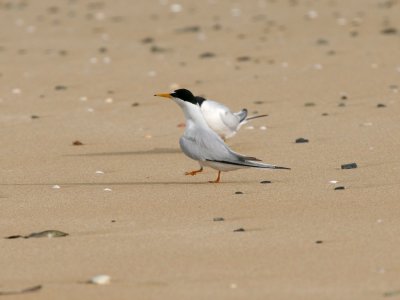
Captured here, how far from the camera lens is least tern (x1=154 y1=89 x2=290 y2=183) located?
7574mm

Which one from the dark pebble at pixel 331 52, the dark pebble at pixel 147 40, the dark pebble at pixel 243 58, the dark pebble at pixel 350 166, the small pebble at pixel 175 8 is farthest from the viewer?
the small pebble at pixel 175 8

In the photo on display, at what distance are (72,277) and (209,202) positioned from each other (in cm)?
182

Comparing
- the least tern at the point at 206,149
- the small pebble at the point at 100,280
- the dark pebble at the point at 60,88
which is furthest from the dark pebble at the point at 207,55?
the small pebble at the point at 100,280

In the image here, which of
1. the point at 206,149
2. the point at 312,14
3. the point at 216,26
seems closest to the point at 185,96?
the point at 206,149

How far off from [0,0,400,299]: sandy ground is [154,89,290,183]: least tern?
0.14 metres

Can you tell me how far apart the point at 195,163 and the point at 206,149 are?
3.09 feet

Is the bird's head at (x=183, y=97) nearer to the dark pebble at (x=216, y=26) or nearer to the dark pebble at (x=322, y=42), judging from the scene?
the dark pebble at (x=322, y=42)

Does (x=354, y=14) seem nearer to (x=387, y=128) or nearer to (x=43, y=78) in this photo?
(x=43, y=78)

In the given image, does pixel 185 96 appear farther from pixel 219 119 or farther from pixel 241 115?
pixel 241 115

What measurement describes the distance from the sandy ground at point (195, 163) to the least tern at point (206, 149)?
0.14 m

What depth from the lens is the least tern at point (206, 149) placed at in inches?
298

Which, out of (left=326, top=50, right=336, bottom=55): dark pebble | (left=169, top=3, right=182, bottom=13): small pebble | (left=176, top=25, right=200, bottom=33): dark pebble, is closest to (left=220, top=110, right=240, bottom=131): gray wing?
(left=326, top=50, right=336, bottom=55): dark pebble

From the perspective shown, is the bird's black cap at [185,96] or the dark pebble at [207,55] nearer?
the bird's black cap at [185,96]

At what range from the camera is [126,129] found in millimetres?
10367
